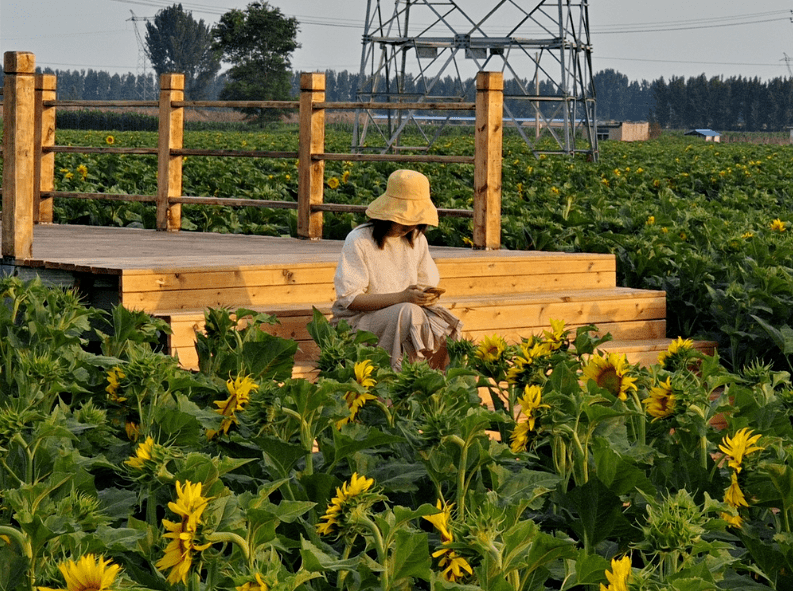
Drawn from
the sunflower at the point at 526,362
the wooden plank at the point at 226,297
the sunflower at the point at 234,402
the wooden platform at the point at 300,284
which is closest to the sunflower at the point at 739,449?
the sunflower at the point at 526,362

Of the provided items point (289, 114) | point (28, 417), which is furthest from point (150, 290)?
point (289, 114)

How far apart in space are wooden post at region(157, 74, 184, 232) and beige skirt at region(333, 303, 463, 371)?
12.5ft

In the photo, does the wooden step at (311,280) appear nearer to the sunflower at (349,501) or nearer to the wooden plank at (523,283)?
the wooden plank at (523,283)

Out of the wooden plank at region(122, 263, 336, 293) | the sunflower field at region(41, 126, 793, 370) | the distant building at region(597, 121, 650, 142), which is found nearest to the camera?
the wooden plank at region(122, 263, 336, 293)

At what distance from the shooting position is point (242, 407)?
2.99 metres

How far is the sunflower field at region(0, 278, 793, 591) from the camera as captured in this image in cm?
205

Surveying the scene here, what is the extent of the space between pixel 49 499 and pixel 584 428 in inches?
47.9

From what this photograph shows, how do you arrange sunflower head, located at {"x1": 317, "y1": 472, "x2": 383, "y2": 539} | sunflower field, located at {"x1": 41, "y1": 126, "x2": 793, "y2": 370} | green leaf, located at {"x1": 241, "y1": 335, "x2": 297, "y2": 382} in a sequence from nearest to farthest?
sunflower head, located at {"x1": 317, "y1": 472, "x2": 383, "y2": 539} < green leaf, located at {"x1": 241, "y1": 335, "x2": 297, "y2": 382} < sunflower field, located at {"x1": 41, "y1": 126, "x2": 793, "y2": 370}

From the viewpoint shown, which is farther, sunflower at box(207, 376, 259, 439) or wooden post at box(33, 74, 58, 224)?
wooden post at box(33, 74, 58, 224)

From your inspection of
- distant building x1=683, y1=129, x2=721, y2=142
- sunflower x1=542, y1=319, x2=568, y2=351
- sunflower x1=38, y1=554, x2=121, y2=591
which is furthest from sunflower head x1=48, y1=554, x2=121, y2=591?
distant building x1=683, y1=129, x2=721, y2=142

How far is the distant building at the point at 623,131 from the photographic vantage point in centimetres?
7119

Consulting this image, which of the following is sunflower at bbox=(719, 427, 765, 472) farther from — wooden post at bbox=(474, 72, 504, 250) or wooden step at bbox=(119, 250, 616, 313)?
wooden post at bbox=(474, 72, 504, 250)

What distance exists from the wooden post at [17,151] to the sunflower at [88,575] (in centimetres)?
433

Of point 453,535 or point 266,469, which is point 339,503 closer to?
point 453,535
